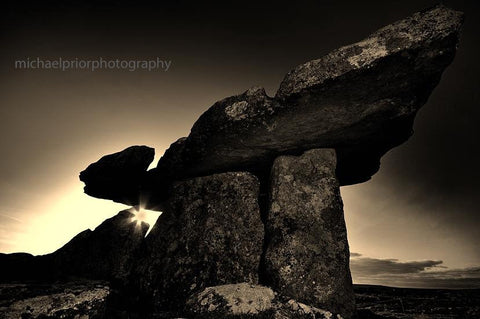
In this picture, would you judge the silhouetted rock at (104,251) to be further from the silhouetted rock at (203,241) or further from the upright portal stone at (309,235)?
the upright portal stone at (309,235)

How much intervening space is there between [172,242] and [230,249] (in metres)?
1.38

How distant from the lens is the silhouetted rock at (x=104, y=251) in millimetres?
7262

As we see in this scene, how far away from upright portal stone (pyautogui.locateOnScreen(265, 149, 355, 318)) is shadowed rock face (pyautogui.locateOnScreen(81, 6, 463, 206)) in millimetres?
657

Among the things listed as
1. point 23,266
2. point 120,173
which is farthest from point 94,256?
point 120,173

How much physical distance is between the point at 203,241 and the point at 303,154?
2668mm

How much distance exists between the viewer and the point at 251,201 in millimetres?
6207

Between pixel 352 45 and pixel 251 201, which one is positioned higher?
pixel 352 45

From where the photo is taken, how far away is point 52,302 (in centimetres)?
319

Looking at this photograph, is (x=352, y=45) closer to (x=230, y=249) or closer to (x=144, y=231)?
(x=230, y=249)

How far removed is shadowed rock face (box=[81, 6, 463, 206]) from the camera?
4598 millimetres

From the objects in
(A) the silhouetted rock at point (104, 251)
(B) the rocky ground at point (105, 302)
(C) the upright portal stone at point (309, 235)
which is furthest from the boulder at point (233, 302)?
(A) the silhouetted rock at point (104, 251)

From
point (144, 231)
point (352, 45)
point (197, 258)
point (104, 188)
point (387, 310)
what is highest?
point (352, 45)

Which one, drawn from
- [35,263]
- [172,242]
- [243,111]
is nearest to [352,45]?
[243,111]

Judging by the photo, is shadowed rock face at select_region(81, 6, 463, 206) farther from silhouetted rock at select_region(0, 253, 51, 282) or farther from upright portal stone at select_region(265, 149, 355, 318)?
silhouetted rock at select_region(0, 253, 51, 282)
